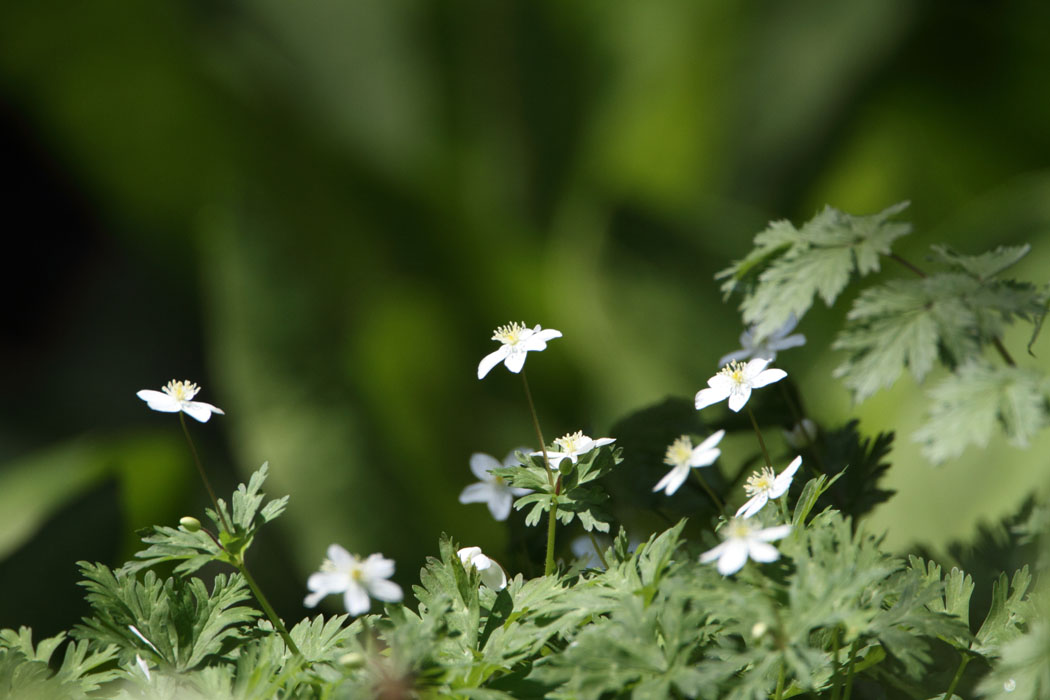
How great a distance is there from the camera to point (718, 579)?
0.35m

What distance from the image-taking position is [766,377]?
43cm

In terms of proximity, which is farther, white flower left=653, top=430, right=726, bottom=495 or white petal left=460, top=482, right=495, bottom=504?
white petal left=460, top=482, right=495, bottom=504

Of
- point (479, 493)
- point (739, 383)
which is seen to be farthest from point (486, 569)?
point (739, 383)

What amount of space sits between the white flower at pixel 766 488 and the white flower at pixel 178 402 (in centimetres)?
23

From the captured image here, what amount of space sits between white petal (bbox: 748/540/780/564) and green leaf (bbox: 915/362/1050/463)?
64mm

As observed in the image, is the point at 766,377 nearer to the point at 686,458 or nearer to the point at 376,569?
the point at 686,458

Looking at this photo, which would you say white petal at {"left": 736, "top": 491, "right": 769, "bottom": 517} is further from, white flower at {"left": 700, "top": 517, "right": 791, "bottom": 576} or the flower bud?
the flower bud

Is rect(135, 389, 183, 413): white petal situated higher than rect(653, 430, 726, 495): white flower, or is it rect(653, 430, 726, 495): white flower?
rect(135, 389, 183, 413): white petal

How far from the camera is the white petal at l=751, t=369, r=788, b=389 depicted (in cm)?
42

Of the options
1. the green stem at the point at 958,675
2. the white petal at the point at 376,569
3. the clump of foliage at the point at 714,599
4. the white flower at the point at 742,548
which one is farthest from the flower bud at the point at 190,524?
the green stem at the point at 958,675

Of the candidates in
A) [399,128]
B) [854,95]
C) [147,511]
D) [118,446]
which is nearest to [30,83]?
[399,128]

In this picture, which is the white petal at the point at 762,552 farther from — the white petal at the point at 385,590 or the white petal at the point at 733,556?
the white petal at the point at 385,590

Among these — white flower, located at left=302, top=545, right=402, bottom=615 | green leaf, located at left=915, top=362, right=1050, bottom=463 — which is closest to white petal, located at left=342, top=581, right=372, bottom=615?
white flower, located at left=302, top=545, right=402, bottom=615

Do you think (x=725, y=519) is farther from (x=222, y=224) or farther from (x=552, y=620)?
(x=222, y=224)
